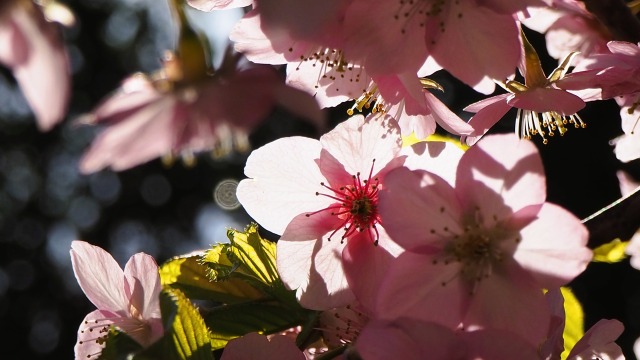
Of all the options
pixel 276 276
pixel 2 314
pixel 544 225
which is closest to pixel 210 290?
pixel 276 276

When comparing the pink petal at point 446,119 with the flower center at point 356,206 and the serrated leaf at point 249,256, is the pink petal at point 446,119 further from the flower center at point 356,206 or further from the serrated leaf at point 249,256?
the serrated leaf at point 249,256

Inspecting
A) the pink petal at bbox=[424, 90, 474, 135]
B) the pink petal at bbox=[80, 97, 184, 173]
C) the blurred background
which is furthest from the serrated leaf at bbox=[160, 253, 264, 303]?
the blurred background

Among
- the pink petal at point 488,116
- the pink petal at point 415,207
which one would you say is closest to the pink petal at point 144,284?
the pink petal at point 415,207

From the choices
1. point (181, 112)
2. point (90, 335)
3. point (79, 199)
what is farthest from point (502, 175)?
point (79, 199)

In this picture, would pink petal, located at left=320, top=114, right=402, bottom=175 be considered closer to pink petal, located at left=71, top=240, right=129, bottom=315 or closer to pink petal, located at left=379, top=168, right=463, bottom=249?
pink petal, located at left=379, top=168, right=463, bottom=249

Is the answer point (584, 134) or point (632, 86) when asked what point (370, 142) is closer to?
point (632, 86)

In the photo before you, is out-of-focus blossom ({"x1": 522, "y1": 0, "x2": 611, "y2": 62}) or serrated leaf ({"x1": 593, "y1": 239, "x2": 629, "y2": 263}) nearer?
out-of-focus blossom ({"x1": 522, "y1": 0, "x2": 611, "y2": 62})

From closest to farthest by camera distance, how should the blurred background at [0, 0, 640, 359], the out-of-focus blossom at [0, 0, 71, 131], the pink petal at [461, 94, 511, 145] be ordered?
1. the out-of-focus blossom at [0, 0, 71, 131]
2. the pink petal at [461, 94, 511, 145]
3. the blurred background at [0, 0, 640, 359]
